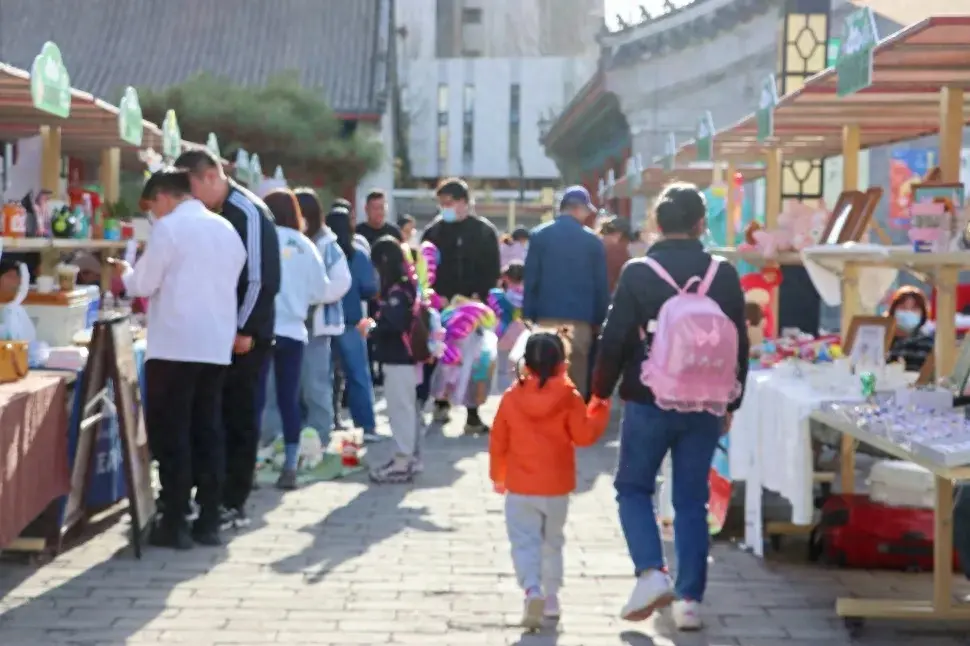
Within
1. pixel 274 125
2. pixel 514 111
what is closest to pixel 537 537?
pixel 274 125

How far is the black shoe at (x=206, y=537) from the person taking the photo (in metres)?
7.05

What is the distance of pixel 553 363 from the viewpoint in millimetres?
5723

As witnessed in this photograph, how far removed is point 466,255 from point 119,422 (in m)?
4.92

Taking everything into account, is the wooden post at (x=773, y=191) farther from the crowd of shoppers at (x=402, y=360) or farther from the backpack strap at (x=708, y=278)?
the backpack strap at (x=708, y=278)

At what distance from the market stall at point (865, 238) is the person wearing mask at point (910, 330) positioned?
0.67 m

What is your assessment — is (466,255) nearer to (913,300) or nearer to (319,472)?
(319,472)

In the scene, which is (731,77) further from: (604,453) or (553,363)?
(553,363)

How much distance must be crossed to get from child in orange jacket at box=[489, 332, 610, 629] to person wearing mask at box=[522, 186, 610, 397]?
14.2 ft

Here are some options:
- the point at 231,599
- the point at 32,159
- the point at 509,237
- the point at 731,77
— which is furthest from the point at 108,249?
the point at 731,77

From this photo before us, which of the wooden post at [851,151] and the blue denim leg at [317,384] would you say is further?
the blue denim leg at [317,384]

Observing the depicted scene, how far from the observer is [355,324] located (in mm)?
10320

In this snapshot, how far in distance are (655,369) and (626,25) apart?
18.2 metres

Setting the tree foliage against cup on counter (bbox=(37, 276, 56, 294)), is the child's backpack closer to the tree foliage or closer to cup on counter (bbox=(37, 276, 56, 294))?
cup on counter (bbox=(37, 276, 56, 294))

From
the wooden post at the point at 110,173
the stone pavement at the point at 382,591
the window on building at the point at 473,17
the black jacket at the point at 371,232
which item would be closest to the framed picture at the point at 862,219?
the stone pavement at the point at 382,591
